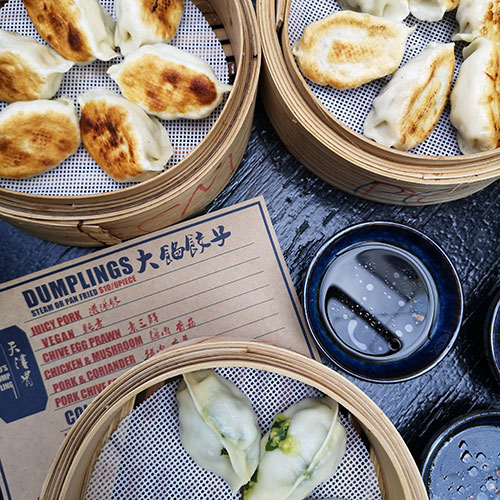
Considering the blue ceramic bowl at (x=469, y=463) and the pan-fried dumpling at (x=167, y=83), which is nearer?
the pan-fried dumpling at (x=167, y=83)

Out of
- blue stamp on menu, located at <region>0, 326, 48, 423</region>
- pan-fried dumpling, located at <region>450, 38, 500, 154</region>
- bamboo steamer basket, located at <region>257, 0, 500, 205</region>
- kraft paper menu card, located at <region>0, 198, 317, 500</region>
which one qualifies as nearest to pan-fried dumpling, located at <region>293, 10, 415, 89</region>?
bamboo steamer basket, located at <region>257, 0, 500, 205</region>

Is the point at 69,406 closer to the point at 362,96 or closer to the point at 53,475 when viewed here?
the point at 53,475

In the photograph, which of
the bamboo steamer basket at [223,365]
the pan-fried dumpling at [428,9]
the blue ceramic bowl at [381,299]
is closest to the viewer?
the bamboo steamer basket at [223,365]

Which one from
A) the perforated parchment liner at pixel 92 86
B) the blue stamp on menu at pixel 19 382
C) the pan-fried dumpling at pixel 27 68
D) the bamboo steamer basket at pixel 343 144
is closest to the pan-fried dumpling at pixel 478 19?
the bamboo steamer basket at pixel 343 144

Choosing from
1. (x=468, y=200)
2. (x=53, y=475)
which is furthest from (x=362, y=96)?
(x=53, y=475)

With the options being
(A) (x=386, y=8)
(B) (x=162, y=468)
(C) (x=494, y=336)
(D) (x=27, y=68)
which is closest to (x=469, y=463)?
(C) (x=494, y=336)

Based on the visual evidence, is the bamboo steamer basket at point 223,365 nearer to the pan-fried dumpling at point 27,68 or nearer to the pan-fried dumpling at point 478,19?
the pan-fried dumpling at point 27,68
